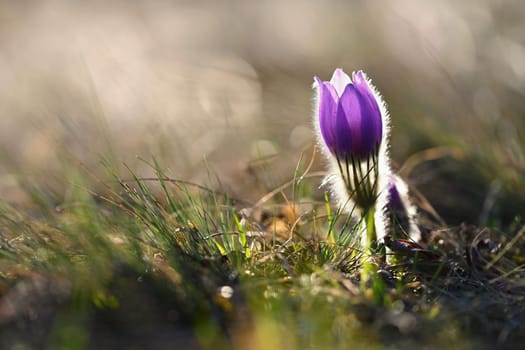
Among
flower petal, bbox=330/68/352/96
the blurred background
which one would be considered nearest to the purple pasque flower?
flower petal, bbox=330/68/352/96

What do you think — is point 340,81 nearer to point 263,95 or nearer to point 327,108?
point 327,108

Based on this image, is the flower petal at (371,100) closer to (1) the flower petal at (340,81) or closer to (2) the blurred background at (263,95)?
(1) the flower petal at (340,81)

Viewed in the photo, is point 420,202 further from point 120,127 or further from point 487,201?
point 120,127

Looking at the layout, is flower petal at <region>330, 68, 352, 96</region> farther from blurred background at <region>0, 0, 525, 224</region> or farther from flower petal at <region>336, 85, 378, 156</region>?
blurred background at <region>0, 0, 525, 224</region>

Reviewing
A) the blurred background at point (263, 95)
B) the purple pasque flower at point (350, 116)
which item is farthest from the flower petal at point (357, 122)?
the blurred background at point (263, 95)

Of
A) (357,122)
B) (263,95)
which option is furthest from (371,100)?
(263,95)

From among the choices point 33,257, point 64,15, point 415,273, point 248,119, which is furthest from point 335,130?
point 64,15
